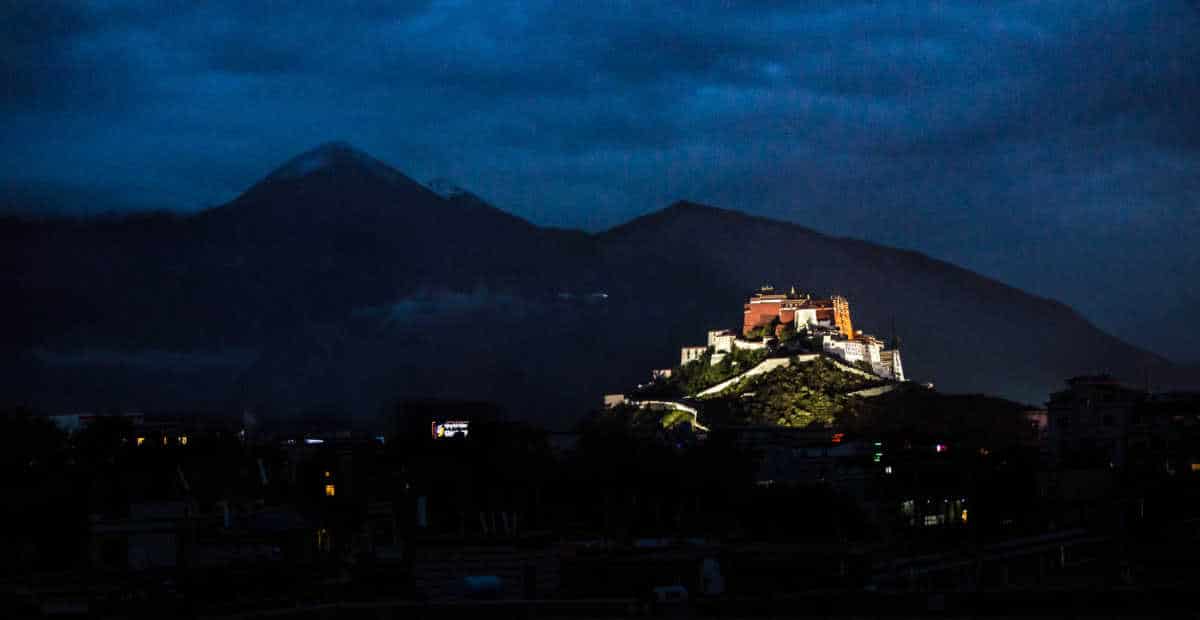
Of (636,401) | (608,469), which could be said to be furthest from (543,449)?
(636,401)

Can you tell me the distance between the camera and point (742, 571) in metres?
25.0

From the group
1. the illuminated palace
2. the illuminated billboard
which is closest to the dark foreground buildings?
the illuminated billboard

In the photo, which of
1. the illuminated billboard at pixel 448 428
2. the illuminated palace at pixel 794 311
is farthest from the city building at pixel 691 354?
the illuminated billboard at pixel 448 428

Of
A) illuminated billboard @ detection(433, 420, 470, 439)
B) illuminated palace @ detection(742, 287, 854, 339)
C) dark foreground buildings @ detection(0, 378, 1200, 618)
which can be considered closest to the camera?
dark foreground buildings @ detection(0, 378, 1200, 618)

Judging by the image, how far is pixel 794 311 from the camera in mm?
161625

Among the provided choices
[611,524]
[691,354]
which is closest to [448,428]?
[611,524]

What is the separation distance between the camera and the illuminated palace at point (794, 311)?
15838 centimetres

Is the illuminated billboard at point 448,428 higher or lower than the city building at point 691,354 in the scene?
lower

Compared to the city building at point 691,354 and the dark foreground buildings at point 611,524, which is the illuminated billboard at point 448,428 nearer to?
the dark foreground buildings at point 611,524

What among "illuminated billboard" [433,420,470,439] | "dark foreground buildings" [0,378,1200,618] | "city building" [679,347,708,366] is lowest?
"dark foreground buildings" [0,378,1200,618]

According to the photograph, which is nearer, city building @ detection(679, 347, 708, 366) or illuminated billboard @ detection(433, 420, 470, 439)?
illuminated billboard @ detection(433, 420, 470, 439)

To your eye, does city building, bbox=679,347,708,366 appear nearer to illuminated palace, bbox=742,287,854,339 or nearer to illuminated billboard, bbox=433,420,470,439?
illuminated palace, bbox=742,287,854,339

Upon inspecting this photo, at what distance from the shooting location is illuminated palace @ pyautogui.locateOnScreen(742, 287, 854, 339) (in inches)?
6235

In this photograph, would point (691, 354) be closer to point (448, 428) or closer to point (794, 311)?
point (794, 311)
